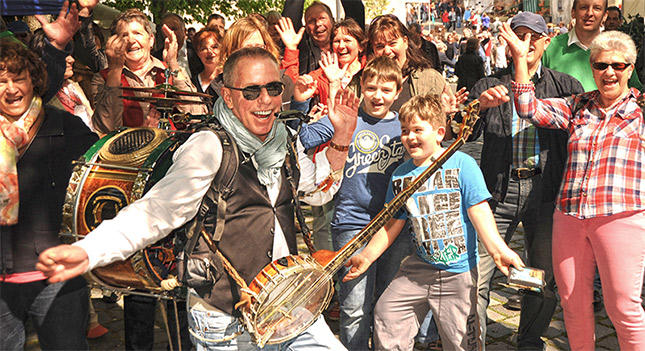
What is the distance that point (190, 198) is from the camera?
2.55 meters

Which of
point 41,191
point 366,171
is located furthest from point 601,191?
point 41,191

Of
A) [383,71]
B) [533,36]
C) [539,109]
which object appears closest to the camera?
[539,109]

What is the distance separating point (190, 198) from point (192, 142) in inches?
10.6

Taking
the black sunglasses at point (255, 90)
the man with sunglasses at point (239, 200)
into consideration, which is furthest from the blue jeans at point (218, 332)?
the black sunglasses at point (255, 90)

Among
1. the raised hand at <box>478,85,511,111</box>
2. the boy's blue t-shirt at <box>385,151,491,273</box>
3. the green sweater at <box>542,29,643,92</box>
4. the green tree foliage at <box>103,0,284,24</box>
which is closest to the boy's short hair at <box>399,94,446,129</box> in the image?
the boy's blue t-shirt at <box>385,151,491,273</box>

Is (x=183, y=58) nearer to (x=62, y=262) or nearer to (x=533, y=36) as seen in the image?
(x=533, y=36)

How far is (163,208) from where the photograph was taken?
2.50 meters

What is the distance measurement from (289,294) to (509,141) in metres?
2.20

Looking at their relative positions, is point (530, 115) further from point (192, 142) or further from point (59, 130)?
point (59, 130)

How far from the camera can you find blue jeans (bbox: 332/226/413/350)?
3963 mm

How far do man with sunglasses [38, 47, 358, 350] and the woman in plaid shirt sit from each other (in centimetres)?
177

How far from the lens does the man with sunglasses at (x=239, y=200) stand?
2531 mm

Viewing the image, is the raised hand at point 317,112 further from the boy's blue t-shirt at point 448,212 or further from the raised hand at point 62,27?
the raised hand at point 62,27

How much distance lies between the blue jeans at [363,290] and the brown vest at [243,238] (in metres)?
1.24
